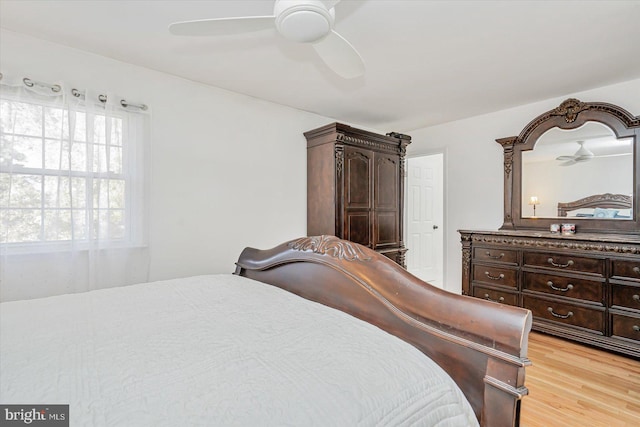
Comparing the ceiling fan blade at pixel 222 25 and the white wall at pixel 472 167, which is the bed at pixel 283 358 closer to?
the ceiling fan blade at pixel 222 25

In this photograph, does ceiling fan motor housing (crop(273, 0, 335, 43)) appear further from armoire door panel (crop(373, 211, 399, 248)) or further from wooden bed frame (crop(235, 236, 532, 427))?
armoire door panel (crop(373, 211, 399, 248))

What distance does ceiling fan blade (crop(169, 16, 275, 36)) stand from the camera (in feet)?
4.43

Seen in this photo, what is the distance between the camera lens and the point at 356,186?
134 inches

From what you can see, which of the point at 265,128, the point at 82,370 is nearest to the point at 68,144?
the point at 265,128

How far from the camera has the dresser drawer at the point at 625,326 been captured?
2.43 meters

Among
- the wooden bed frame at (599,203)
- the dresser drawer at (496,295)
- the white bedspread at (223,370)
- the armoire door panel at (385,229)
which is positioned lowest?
the dresser drawer at (496,295)

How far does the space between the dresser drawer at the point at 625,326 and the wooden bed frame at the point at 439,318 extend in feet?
8.25

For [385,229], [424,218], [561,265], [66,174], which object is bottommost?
[561,265]

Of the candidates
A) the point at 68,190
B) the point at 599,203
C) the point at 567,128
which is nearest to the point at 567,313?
the point at 599,203

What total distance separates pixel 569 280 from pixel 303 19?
308cm

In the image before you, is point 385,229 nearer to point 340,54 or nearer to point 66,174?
point 340,54

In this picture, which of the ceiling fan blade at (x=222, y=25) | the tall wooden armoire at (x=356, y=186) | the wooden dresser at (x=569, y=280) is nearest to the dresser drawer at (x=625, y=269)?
the wooden dresser at (x=569, y=280)

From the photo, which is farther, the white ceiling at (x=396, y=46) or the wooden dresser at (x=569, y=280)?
the wooden dresser at (x=569, y=280)

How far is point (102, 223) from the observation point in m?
2.29
